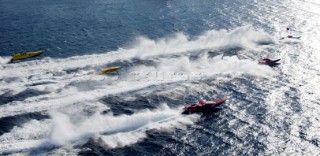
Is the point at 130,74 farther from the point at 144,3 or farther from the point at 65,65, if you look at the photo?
the point at 144,3

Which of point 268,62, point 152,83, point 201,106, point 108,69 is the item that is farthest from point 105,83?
point 268,62

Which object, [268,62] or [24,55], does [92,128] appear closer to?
[24,55]

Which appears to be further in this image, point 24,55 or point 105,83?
point 24,55

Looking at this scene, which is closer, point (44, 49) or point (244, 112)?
point (244, 112)

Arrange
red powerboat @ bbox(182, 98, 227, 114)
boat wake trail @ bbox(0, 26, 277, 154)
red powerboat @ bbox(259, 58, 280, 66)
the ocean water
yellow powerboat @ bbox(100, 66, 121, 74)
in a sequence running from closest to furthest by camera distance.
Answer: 1. boat wake trail @ bbox(0, 26, 277, 154)
2. the ocean water
3. red powerboat @ bbox(182, 98, 227, 114)
4. yellow powerboat @ bbox(100, 66, 121, 74)
5. red powerboat @ bbox(259, 58, 280, 66)

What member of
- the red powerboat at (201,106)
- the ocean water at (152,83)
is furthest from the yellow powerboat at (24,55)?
the red powerboat at (201,106)

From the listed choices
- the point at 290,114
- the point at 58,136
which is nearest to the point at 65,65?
the point at 58,136

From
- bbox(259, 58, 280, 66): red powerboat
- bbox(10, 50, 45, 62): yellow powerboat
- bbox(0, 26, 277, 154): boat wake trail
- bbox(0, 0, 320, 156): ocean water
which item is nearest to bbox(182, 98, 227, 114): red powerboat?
bbox(0, 0, 320, 156): ocean water

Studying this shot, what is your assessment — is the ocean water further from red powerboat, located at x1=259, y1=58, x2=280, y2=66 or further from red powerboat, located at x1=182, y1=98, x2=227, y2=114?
red powerboat, located at x1=259, y1=58, x2=280, y2=66
